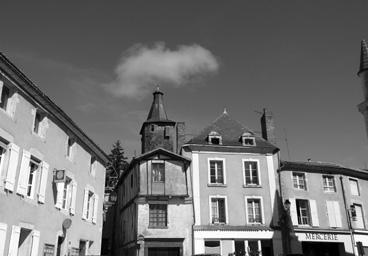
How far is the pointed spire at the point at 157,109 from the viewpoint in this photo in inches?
1383

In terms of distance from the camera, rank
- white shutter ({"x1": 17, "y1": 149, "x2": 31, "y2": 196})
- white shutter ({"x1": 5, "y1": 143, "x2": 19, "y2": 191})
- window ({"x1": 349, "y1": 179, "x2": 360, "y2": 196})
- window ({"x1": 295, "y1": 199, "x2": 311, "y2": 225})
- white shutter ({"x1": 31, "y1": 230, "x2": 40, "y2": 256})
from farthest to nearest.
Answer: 1. window ({"x1": 349, "y1": 179, "x2": 360, "y2": 196})
2. window ({"x1": 295, "y1": 199, "x2": 311, "y2": 225})
3. white shutter ({"x1": 31, "y1": 230, "x2": 40, "y2": 256})
4. white shutter ({"x1": 17, "y1": 149, "x2": 31, "y2": 196})
5. white shutter ({"x1": 5, "y1": 143, "x2": 19, "y2": 191})

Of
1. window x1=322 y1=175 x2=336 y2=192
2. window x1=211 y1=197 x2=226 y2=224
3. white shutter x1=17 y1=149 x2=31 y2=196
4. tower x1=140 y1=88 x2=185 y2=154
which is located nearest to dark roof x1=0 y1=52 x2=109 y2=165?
white shutter x1=17 y1=149 x2=31 y2=196

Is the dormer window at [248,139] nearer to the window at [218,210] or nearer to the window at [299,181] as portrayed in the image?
the window at [299,181]

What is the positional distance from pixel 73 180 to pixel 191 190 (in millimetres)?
10444

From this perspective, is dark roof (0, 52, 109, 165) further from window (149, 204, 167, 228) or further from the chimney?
the chimney

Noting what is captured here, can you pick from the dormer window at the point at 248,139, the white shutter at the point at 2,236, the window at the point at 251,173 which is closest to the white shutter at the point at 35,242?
the white shutter at the point at 2,236

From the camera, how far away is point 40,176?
13984 millimetres

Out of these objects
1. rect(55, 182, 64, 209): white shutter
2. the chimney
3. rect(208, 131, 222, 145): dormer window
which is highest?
the chimney

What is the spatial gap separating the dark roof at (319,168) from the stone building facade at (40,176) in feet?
47.4

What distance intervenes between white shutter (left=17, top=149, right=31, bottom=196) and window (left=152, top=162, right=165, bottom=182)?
13.2m

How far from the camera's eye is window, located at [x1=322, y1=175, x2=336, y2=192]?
91.5 feet

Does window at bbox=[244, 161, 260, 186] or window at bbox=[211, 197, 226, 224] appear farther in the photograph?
window at bbox=[244, 161, 260, 186]

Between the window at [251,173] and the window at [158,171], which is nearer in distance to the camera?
the window at [158,171]

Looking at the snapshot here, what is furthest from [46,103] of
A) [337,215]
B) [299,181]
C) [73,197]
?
[337,215]
